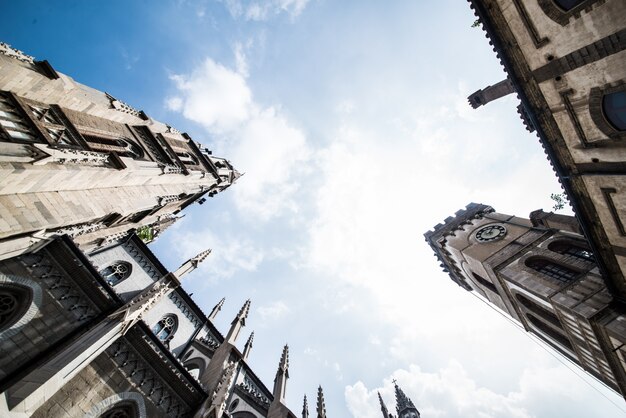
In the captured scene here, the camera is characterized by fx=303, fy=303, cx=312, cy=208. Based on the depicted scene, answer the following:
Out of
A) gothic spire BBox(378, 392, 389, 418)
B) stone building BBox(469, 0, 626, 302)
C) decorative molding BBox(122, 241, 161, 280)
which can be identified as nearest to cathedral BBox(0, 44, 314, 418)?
decorative molding BBox(122, 241, 161, 280)

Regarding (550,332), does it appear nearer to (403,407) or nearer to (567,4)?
(567,4)

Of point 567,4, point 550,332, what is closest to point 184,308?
point 550,332

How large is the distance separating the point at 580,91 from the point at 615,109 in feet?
4.02

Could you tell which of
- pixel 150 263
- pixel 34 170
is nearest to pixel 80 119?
pixel 34 170

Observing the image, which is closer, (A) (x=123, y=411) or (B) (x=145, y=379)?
(A) (x=123, y=411)

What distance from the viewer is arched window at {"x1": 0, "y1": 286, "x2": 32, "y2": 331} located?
9883mm

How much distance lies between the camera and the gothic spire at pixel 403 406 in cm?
4038

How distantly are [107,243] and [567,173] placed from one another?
22688mm

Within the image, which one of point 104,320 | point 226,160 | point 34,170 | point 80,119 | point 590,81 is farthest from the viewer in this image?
point 226,160

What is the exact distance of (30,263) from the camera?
10.6m

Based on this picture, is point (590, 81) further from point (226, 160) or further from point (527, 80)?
point (226, 160)

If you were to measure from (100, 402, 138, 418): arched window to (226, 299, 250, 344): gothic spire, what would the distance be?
6950 mm

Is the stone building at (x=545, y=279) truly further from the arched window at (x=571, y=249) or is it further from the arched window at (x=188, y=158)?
the arched window at (x=188, y=158)

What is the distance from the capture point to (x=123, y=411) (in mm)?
11523
